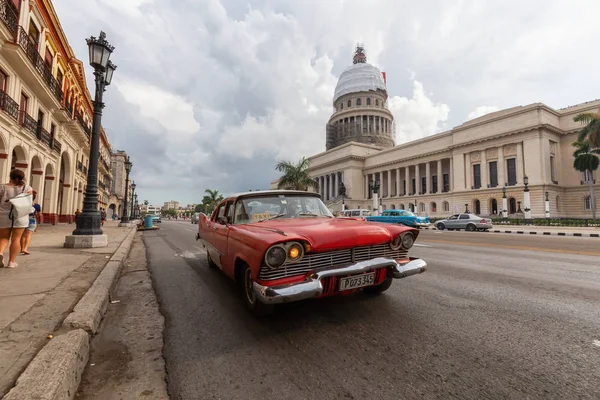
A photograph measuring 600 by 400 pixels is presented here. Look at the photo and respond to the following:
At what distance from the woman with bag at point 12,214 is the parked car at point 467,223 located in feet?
85.5

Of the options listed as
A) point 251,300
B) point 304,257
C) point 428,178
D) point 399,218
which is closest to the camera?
point 304,257

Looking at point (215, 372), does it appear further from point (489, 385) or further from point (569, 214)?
point (569, 214)

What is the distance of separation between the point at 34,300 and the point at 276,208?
2824mm

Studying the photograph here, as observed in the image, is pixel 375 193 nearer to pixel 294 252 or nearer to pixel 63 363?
pixel 294 252

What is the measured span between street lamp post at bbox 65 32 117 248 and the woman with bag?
285 cm

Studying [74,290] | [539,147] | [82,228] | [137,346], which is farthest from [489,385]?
[539,147]

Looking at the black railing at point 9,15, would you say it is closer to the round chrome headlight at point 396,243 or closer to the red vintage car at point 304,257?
the red vintage car at point 304,257

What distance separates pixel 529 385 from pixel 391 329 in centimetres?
107

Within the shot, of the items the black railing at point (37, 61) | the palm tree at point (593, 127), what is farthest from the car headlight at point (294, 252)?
the palm tree at point (593, 127)

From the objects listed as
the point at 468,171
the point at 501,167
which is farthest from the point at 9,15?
the point at 468,171

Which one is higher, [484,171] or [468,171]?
[468,171]

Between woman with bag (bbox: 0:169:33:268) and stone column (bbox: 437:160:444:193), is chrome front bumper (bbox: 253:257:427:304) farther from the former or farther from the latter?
stone column (bbox: 437:160:444:193)

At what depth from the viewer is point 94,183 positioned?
8.27 meters

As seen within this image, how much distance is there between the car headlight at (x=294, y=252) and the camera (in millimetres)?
2656
